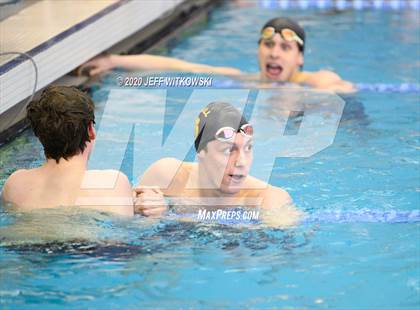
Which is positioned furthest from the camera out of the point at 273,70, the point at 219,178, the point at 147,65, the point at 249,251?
the point at 147,65

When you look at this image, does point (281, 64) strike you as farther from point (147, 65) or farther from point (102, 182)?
point (102, 182)

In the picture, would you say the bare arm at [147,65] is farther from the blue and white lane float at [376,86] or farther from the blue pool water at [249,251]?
the blue pool water at [249,251]

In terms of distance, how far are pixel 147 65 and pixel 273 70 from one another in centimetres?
103

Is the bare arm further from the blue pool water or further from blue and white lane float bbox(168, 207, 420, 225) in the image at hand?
blue and white lane float bbox(168, 207, 420, 225)

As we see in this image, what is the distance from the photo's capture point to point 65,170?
4258mm

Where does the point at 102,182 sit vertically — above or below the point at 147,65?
above

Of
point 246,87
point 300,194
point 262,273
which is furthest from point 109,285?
point 246,87

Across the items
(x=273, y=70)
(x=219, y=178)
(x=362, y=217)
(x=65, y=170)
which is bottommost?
(x=273, y=70)

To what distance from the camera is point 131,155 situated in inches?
231

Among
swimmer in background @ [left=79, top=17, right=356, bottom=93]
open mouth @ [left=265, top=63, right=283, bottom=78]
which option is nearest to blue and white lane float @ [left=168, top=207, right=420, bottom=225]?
swimmer in background @ [left=79, top=17, right=356, bottom=93]

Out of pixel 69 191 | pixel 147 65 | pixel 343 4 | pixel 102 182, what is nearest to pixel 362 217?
pixel 102 182

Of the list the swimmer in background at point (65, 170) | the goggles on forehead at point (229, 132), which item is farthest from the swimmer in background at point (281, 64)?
the swimmer in background at point (65, 170)

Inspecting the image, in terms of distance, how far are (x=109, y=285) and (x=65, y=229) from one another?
411 millimetres

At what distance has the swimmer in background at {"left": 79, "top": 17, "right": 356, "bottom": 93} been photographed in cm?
717
